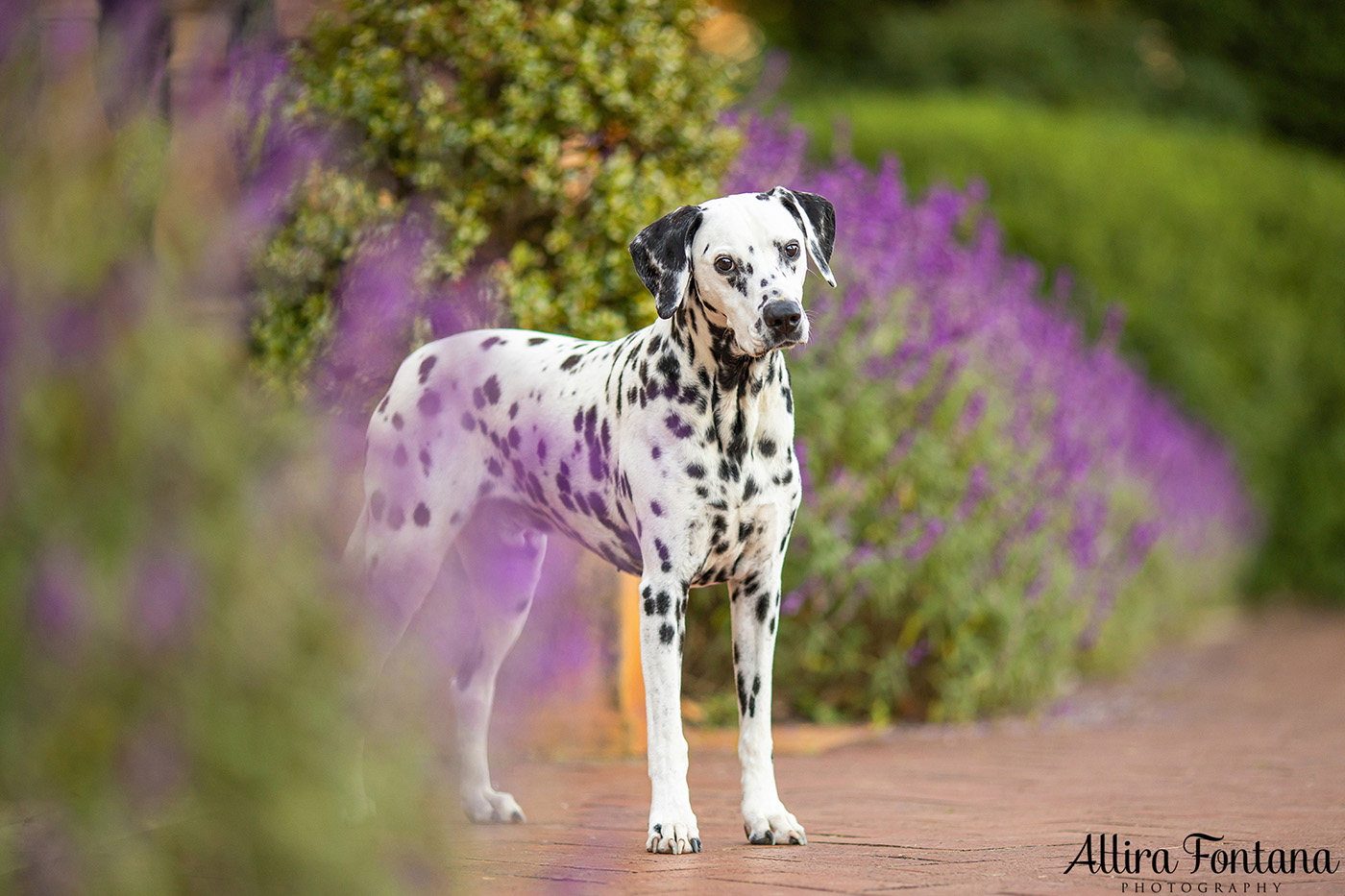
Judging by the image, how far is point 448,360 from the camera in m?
4.02

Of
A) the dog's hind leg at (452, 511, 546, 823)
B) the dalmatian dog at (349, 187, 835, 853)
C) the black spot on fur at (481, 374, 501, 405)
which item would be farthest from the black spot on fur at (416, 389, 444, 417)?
the dog's hind leg at (452, 511, 546, 823)

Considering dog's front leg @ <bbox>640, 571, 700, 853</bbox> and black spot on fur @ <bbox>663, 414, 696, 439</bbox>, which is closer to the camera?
dog's front leg @ <bbox>640, 571, 700, 853</bbox>

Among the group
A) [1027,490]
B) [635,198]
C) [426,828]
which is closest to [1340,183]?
[1027,490]

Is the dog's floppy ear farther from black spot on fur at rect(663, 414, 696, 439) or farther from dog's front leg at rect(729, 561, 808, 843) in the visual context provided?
dog's front leg at rect(729, 561, 808, 843)

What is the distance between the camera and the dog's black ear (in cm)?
338

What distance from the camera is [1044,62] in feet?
51.9

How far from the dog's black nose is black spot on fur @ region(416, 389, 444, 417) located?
1167 millimetres

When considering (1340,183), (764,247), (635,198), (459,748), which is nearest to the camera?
(764,247)

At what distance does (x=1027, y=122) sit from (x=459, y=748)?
8.55 m

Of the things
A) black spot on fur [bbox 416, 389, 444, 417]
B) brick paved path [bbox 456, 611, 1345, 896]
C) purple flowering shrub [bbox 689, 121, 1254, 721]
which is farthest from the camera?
purple flowering shrub [bbox 689, 121, 1254, 721]

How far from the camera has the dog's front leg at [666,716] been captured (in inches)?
128

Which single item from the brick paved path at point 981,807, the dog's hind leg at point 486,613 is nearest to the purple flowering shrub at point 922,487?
the brick paved path at point 981,807

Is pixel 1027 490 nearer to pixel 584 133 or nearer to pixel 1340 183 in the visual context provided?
pixel 584 133

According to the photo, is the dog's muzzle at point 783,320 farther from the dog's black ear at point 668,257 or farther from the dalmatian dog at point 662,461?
the dog's black ear at point 668,257
